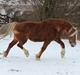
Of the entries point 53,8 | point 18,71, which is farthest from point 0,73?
point 53,8

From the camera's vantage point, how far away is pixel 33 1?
20.5m

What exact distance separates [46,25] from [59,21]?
1.11ft

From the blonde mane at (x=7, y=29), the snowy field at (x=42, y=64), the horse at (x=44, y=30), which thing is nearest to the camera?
the snowy field at (x=42, y=64)

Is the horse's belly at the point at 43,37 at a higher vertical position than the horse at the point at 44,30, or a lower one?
lower

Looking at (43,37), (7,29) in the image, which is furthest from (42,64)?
(7,29)

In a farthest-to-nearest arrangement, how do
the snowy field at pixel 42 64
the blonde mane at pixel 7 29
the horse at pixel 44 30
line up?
the blonde mane at pixel 7 29, the horse at pixel 44 30, the snowy field at pixel 42 64

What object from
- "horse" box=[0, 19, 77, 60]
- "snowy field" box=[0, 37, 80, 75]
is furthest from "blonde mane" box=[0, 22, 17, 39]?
"snowy field" box=[0, 37, 80, 75]

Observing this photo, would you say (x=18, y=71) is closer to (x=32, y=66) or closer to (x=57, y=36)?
(x=32, y=66)

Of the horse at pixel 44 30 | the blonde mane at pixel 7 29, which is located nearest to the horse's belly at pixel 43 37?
the horse at pixel 44 30

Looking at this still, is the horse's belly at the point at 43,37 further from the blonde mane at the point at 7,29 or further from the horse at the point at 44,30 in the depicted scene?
the blonde mane at the point at 7,29

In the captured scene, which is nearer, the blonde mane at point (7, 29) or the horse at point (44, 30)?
the horse at point (44, 30)

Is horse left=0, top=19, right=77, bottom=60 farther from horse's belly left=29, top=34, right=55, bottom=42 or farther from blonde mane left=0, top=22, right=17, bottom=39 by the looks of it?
blonde mane left=0, top=22, right=17, bottom=39

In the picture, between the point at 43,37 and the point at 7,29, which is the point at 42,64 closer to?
the point at 43,37

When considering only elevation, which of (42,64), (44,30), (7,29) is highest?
(44,30)
